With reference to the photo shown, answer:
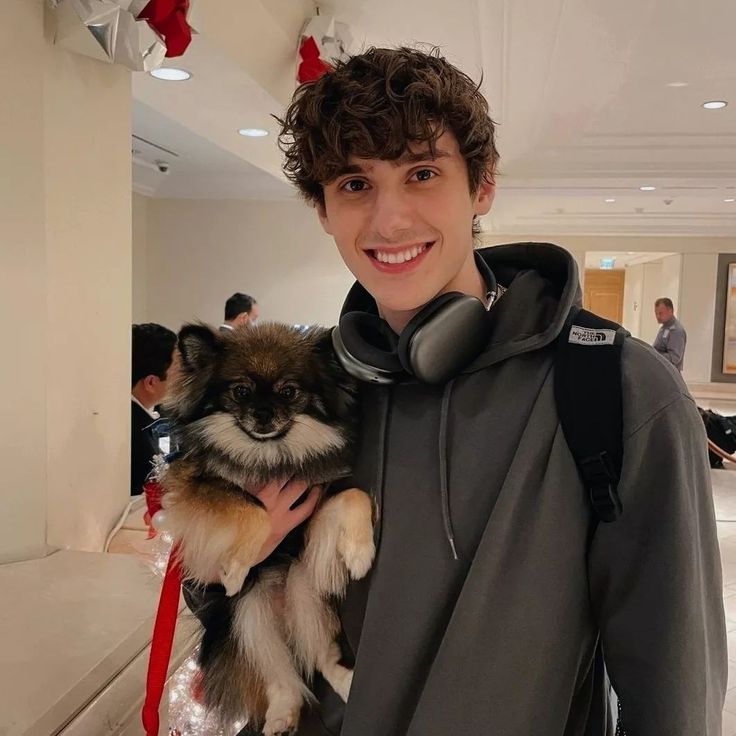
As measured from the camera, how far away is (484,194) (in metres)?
1.10

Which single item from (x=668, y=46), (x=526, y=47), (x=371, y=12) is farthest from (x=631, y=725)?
(x=668, y=46)

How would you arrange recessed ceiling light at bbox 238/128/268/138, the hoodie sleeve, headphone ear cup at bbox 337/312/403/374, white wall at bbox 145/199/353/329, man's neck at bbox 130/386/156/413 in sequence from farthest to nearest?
white wall at bbox 145/199/353/329
recessed ceiling light at bbox 238/128/268/138
man's neck at bbox 130/386/156/413
headphone ear cup at bbox 337/312/403/374
the hoodie sleeve

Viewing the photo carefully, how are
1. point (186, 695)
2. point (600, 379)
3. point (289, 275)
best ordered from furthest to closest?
point (289, 275) < point (186, 695) < point (600, 379)

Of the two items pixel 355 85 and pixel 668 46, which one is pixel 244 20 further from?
pixel 668 46

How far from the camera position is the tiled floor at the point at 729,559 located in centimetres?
306

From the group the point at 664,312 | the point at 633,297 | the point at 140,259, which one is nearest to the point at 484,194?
the point at 140,259

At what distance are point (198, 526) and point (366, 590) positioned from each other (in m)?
0.32

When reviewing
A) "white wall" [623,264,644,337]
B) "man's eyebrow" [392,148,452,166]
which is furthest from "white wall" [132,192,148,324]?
"white wall" [623,264,644,337]

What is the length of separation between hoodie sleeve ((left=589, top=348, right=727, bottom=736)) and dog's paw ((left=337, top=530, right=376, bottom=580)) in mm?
Result: 341

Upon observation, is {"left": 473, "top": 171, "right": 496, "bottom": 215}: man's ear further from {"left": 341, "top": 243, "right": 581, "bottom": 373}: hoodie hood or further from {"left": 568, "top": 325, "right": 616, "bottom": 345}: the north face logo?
{"left": 568, "top": 325, "right": 616, "bottom": 345}: the north face logo

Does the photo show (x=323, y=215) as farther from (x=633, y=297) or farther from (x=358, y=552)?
(x=633, y=297)

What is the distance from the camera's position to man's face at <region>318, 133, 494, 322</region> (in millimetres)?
978

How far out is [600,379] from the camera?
855 millimetres

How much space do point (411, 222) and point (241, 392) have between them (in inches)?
17.5
